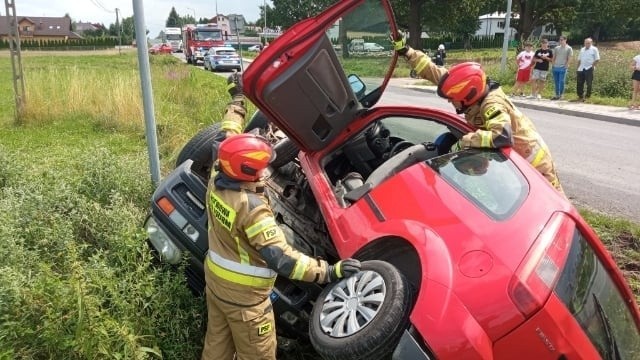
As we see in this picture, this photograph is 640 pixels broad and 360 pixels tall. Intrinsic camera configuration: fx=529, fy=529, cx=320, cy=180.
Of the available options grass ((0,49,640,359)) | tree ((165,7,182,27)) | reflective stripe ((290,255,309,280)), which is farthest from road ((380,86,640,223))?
tree ((165,7,182,27))

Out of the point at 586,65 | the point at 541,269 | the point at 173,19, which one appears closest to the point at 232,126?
the point at 541,269

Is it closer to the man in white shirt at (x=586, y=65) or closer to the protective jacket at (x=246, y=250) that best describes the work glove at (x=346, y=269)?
the protective jacket at (x=246, y=250)

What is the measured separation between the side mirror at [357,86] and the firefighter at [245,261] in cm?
143

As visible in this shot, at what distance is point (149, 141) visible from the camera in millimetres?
4316

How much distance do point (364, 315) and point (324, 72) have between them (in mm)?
1840

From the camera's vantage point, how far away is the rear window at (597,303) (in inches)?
87.3

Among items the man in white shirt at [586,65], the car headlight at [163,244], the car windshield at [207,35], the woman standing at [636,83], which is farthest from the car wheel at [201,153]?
the car windshield at [207,35]

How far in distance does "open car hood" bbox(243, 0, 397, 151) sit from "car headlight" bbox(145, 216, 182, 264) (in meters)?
1.02

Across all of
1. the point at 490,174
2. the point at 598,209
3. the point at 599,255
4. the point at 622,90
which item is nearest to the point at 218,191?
the point at 490,174

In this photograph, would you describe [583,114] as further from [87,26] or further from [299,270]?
[87,26]

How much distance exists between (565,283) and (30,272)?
2711 millimetres

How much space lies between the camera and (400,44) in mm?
4062

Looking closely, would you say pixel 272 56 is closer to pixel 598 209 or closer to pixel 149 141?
pixel 149 141

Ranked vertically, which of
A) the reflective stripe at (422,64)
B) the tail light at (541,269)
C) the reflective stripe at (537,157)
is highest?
the reflective stripe at (422,64)
